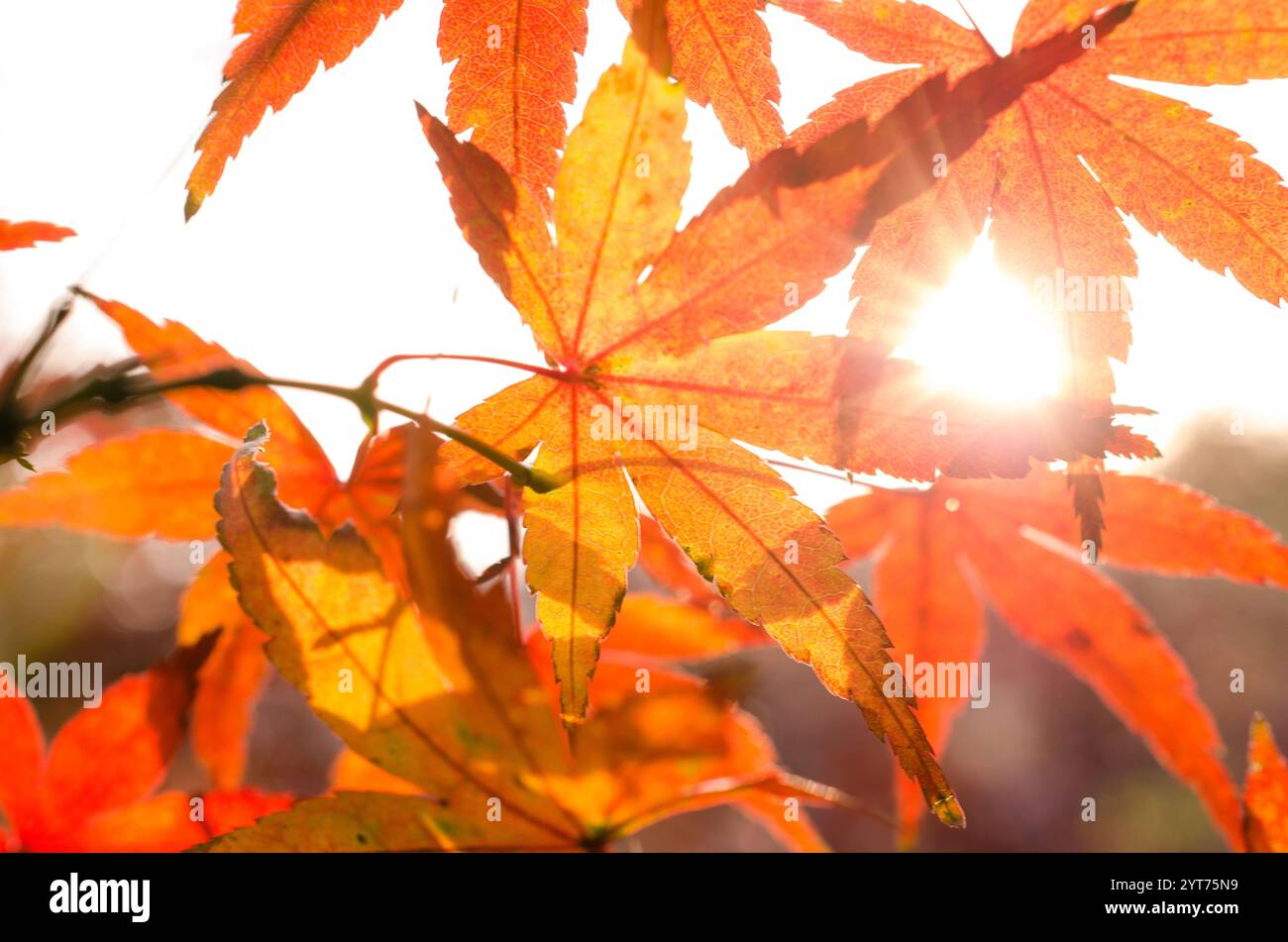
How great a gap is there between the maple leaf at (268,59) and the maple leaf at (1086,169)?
44cm

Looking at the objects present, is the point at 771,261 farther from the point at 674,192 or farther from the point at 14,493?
the point at 14,493

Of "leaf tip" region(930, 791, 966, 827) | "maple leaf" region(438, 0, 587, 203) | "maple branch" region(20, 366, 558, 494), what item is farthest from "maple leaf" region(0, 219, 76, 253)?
"leaf tip" region(930, 791, 966, 827)

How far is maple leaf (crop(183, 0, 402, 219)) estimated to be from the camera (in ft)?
2.37

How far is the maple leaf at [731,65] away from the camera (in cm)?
73

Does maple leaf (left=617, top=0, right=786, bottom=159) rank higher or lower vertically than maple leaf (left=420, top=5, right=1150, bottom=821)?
higher

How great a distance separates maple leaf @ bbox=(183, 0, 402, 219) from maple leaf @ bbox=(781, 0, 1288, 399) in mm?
438

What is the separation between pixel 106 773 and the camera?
925 mm

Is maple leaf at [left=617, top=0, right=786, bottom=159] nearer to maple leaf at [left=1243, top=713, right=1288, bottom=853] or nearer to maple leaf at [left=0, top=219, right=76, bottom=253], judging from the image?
maple leaf at [left=0, top=219, right=76, bottom=253]

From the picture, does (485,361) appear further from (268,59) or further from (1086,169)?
(1086,169)

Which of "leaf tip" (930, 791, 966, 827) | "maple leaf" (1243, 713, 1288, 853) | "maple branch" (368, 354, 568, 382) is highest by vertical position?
"maple branch" (368, 354, 568, 382)

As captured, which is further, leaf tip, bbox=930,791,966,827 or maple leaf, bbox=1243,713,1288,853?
maple leaf, bbox=1243,713,1288,853

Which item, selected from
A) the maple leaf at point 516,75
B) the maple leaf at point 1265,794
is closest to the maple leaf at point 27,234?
the maple leaf at point 516,75

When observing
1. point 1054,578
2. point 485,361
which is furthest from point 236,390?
point 1054,578

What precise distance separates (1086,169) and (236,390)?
0.83 m
